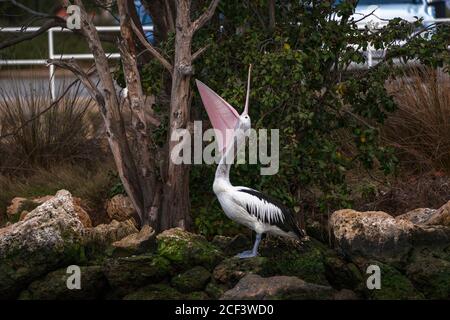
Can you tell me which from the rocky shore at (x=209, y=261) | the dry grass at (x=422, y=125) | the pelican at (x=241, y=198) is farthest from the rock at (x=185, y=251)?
the dry grass at (x=422, y=125)

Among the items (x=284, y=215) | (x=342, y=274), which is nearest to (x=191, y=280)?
(x=284, y=215)

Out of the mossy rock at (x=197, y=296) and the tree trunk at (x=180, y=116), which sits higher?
the tree trunk at (x=180, y=116)

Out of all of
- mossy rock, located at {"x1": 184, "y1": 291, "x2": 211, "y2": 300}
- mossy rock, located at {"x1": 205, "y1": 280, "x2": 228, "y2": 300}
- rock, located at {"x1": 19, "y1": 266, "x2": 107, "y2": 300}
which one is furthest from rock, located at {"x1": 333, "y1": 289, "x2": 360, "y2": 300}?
rock, located at {"x1": 19, "y1": 266, "x2": 107, "y2": 300}

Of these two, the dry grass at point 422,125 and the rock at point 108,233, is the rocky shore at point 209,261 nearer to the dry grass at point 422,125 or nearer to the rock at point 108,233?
the rock at point 108,233

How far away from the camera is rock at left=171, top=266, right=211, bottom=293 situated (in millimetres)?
7465

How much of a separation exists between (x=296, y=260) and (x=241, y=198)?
710 millimetres

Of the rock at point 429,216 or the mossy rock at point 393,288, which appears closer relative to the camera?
the mossy rock at point 393,288

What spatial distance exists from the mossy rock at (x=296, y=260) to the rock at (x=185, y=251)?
1.37 ft

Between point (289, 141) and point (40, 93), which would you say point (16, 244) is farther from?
point (40, 93)

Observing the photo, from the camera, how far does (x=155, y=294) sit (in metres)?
7.44

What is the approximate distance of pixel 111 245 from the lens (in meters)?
7.98

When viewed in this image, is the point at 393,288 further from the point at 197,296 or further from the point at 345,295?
the point at 197,296

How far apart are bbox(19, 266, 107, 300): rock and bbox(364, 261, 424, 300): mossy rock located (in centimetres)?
199

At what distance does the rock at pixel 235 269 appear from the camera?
7.42 m
